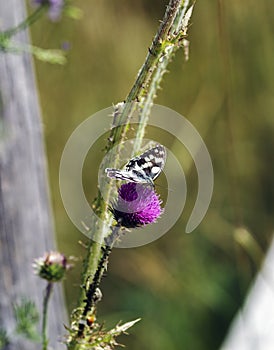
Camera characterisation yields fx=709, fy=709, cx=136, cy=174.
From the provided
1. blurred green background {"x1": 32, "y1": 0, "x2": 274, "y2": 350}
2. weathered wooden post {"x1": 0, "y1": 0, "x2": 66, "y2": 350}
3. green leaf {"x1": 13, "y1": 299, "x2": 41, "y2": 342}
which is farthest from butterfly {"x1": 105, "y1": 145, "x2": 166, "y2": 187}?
blurred green background {"x1": 32, "y1": 0, "x2": 274, "y2": 350}

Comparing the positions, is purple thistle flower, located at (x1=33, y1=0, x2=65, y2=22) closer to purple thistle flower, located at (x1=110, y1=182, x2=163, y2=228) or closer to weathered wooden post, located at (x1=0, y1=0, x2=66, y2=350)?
weathered wooden post, located at (x1=0, y1=0, x2=66, y2=350)

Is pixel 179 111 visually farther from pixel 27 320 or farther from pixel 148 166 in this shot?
pixel 148 166

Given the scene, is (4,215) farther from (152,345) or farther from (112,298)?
(112,298)

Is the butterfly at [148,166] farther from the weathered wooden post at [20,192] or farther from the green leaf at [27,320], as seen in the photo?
the weathered wooden post at [20,192]

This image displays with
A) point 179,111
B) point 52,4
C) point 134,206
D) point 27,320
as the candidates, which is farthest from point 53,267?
point 179,111

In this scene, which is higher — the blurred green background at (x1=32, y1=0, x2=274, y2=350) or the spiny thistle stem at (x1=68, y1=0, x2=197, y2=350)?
the blurred green background at (x1=32, y1=0, x2=274, y2=350)

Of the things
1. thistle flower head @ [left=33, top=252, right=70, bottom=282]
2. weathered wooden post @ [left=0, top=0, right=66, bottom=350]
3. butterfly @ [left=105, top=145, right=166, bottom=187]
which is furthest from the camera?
weathered wooden post @ [left=0, top=0, right=66, bottom=350]
